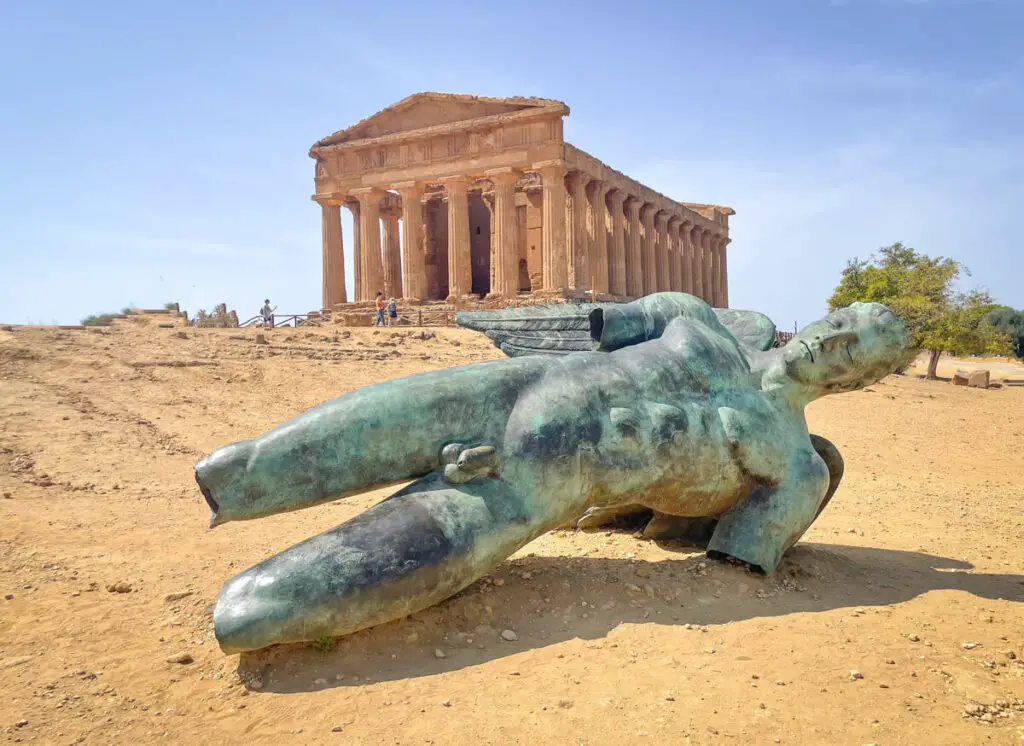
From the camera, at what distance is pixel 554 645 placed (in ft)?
10.2

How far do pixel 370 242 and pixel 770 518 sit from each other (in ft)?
93.6

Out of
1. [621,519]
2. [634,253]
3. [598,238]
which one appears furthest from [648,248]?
[621,519]

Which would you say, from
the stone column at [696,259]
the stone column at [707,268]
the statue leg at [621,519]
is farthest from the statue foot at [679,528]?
the stone column at [707,268]

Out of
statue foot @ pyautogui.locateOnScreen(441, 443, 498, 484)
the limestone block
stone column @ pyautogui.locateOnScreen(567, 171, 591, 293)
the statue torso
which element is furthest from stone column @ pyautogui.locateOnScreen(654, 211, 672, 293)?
statue foot @ pyautogui.locateOnScreen(441, 443, 498, 484)

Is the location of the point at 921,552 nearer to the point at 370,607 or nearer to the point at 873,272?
the point at 370,607

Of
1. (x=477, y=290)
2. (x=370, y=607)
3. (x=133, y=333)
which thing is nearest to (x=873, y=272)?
(x=477, y=290)

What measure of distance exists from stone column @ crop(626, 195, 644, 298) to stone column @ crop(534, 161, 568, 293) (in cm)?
773

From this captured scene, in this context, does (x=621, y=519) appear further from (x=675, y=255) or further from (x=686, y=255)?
(x=686, y=255)

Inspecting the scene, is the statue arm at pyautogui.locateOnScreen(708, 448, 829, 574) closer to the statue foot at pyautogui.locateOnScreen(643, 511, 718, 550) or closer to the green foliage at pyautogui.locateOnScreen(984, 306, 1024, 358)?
the statue foot at pyautogui.locateOnScreen(643, 511, 718, 550)

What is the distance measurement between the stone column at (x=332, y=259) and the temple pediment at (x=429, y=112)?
2.97 meters

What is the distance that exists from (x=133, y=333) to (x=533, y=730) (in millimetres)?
15144

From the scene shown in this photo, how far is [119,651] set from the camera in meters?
3.07

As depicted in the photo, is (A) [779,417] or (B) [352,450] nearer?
(B) [352,450]

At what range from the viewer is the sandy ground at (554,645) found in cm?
250
